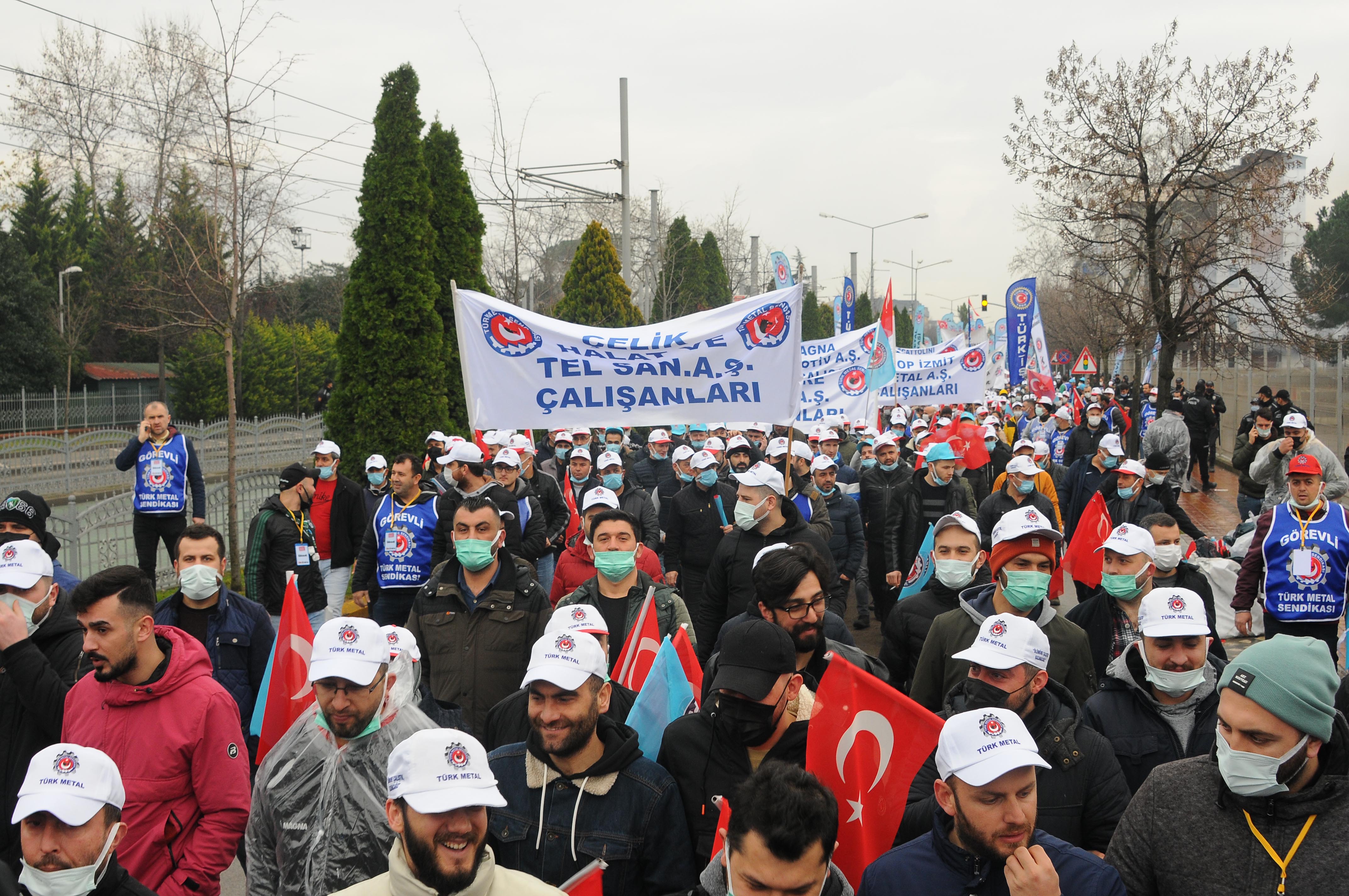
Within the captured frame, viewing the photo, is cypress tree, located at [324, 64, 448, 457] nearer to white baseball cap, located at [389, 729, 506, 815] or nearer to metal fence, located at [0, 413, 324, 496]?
metal fence, located at [0, 413, 324, 496]

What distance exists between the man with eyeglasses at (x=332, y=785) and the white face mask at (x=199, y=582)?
183 centimetres

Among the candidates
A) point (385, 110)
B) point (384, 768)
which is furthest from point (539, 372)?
point (385, 110)

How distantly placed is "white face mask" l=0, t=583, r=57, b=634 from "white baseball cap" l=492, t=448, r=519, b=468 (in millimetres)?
4550

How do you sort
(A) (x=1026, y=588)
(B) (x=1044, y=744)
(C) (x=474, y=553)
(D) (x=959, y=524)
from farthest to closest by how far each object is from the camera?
(D) (x=959, y=524)
(C) (x=474, y=553)
(A) (x=1026, y=588)
(B) (x=1044, y=744)

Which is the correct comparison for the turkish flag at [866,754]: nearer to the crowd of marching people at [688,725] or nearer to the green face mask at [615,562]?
the crowd of marching people at [688,725]

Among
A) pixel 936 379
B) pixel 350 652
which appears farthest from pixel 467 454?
pixel 936 379

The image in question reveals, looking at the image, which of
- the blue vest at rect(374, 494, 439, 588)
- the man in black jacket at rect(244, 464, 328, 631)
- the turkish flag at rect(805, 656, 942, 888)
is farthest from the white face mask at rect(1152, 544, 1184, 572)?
the man in black jacket at rect(244, 464, 328, 631)

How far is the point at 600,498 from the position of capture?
6918 mm

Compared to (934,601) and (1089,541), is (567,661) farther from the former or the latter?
(1089,541)

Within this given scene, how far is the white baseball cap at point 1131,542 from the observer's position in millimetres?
5516

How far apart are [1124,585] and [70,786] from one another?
4.74 meters

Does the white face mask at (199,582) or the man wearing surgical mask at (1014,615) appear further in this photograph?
the white face mask at (199,582)

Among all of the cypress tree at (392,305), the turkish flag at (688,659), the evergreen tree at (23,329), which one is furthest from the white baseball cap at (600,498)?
the evergreen tree at (23,329)

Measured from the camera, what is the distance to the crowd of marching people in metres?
2.84
